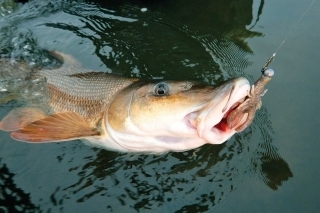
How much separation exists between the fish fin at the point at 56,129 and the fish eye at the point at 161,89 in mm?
601

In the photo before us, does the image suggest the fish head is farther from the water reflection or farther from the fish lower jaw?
the water reflection

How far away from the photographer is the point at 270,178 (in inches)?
110

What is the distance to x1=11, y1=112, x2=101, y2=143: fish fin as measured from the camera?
8.39 feet

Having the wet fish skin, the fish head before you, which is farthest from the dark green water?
the wet fish skin

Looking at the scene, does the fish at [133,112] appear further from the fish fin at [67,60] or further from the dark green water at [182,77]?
the dark green water at [182,77]

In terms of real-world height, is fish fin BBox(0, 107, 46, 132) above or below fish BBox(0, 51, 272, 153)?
below

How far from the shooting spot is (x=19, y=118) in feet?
9.90

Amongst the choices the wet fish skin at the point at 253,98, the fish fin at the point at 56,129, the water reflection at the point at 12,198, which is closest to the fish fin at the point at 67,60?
the fish fin at the point at 56,129

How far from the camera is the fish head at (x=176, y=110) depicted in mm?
2127

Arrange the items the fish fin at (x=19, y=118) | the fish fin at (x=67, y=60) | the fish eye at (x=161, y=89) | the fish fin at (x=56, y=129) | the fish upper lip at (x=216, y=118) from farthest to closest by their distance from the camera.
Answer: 1. the fish fin at (x=67, y=60)
2. the fish fin at (x=19, y=118)
3. the fish fin at (x=56, y=129)
4. the fish eye at (x=161, y=89)
5. the fish upper lip at (x=216, y=118)

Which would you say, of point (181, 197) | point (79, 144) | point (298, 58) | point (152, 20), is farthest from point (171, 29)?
point (181, 197)

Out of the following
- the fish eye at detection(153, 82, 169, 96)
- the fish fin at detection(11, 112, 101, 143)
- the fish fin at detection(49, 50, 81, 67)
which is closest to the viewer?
the fish eye at detection(153, 82, 169, 96)

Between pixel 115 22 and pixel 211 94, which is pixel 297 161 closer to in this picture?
pixel 211 94

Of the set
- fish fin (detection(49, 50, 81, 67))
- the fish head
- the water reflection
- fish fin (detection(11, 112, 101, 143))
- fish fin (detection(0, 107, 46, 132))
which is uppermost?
the fish head
